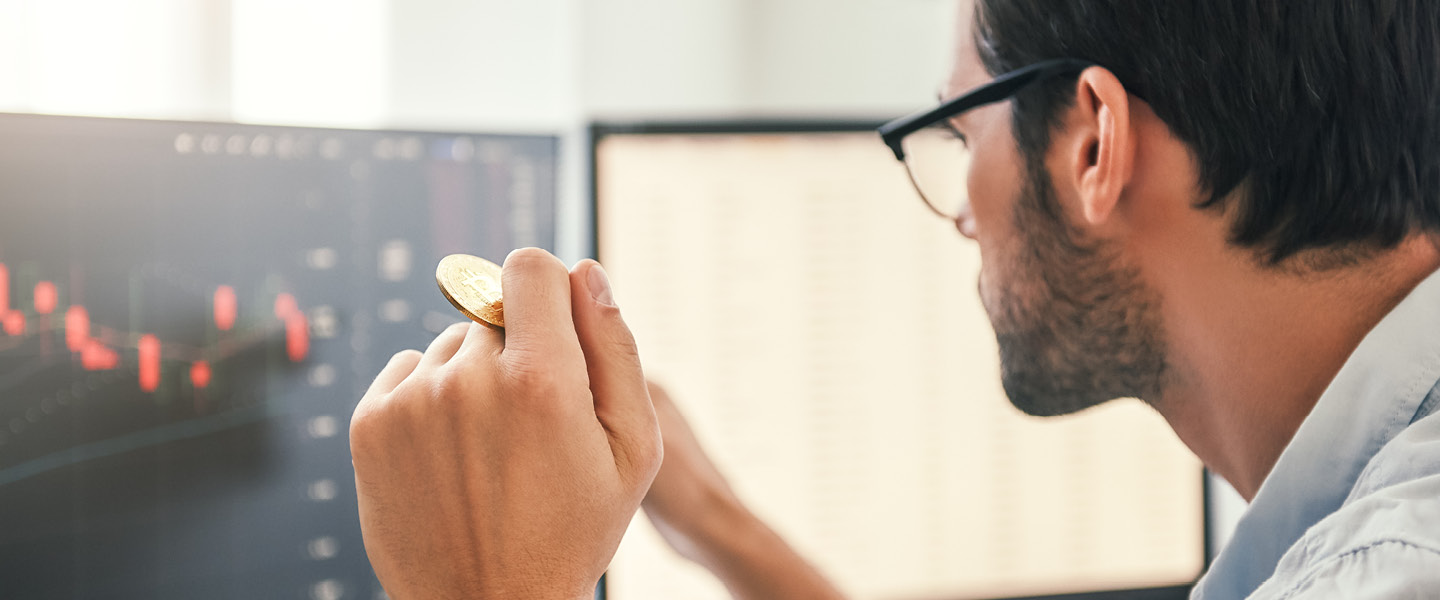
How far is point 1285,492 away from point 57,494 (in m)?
0.80

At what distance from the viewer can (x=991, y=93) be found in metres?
0.61

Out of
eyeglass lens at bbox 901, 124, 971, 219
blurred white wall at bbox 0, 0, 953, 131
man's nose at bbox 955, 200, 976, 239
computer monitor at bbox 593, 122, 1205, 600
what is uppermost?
blurred white wall at bbox 0, 0, 953, 131

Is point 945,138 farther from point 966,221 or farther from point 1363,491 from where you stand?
point 1363,491

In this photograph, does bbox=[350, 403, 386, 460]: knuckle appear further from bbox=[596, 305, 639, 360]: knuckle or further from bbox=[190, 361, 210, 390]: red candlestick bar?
bbox=[190, 361, 210, 390]: red candlestick bar

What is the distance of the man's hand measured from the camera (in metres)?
0.48

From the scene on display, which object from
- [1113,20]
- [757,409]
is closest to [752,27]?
[757,409]

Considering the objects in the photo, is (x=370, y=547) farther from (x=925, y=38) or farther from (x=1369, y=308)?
(x=925, y=38)

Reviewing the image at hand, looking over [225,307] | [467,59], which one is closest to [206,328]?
[225,307]

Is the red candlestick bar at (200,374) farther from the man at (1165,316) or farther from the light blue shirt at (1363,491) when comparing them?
Result: the light blue shirt at (1363,491)

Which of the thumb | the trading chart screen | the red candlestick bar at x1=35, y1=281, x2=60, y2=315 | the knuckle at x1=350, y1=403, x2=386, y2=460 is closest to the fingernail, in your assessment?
the thumb

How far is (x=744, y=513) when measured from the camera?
0.76 m

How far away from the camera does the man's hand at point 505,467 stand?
483 millimetres

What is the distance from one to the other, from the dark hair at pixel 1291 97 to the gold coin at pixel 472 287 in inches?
15.2

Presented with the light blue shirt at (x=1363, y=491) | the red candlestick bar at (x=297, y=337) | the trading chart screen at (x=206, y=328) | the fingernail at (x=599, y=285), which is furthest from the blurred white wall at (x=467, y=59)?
the light blue shirt at (x=1363, y=491)
